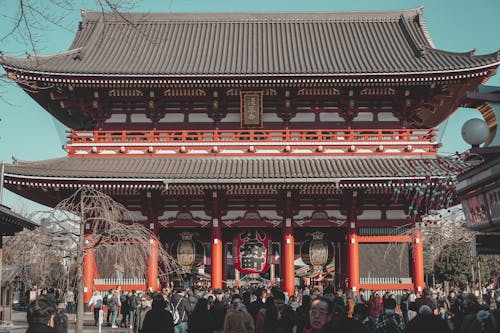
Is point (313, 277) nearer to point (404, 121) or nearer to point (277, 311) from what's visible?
point (404, 121)

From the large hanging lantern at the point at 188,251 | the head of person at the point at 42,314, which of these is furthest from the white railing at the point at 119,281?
the head of person at the point at 42,314

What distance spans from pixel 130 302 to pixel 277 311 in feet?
36.4

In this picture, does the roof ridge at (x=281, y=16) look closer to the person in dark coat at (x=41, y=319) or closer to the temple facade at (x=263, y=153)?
the temple facade at (x=263, y=153)

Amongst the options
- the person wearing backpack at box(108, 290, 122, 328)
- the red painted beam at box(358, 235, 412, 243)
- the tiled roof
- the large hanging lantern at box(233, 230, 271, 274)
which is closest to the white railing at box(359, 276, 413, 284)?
the red painted beam at box(358, 235, 412, 243)

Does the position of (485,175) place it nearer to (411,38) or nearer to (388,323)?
(388,323)

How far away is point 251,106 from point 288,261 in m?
6.24

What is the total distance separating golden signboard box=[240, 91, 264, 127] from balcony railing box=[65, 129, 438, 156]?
608 millimetres

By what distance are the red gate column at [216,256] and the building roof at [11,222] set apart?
847cm

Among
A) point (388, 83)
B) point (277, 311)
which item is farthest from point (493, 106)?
point (388, 83)

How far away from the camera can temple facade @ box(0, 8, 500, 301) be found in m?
20.2

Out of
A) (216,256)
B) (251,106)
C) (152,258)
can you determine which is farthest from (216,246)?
(251,106)

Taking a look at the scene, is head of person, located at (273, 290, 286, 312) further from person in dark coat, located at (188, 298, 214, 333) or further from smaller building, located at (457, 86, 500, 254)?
smaller building, located at (457, 86, 500, 254)

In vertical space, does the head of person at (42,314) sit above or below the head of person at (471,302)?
above

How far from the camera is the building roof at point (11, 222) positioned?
12.2 metres
